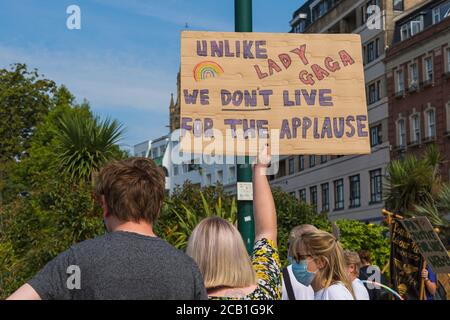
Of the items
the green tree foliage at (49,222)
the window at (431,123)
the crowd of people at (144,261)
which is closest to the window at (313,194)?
the window at (431,123)

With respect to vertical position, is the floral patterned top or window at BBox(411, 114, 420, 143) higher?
window at BBox(411, 114, 420, 143)

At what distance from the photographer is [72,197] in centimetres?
1819

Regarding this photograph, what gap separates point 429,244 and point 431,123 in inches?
1530

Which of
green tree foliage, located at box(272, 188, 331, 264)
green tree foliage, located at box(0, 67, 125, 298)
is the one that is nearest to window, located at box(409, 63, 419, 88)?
green tree foliage, located at box(272, 188, 331, 264)

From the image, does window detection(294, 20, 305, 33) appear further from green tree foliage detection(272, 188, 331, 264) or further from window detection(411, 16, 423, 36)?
green tree foliage detection(272, 188, 331, 264)

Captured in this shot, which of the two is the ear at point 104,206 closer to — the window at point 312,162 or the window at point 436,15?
the window at point 436,15

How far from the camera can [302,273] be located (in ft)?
16.1

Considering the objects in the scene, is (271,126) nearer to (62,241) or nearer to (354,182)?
(62,241)

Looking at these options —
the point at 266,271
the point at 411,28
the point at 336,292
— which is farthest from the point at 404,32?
the point at 266,271

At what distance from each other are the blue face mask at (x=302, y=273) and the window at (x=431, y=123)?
138 feet

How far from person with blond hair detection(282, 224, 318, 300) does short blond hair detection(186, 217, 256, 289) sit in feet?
4.60

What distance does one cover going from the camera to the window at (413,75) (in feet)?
158

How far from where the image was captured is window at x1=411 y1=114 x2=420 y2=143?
47.8 m
